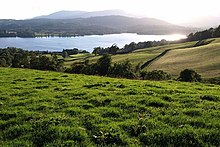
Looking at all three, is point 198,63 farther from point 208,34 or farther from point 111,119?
point 208,34

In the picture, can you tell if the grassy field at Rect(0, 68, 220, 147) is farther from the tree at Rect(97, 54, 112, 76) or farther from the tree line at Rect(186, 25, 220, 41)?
the tree line at Rect(186, 25, 220, 41)

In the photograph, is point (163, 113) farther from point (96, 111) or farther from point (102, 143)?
point (102, 143)

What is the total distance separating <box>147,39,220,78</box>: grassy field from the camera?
267 feet

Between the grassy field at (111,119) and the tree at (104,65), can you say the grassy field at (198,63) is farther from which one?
the grassy field at (111,119)

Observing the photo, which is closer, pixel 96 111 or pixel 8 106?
pixel 96 111

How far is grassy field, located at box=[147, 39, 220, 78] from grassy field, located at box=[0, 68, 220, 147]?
63044 mm

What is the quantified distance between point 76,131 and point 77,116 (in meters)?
1.91

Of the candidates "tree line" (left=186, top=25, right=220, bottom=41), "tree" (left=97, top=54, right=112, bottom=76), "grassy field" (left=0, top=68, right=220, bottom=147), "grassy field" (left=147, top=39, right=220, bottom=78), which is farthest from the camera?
"tree line" (left=186, top=25, right=220, bottom=41)

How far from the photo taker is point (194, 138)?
→ 9.69 m

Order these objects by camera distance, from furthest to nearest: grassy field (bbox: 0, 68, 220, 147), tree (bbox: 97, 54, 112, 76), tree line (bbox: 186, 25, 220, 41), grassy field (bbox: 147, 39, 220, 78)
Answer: tree line (bbox: 186, 25, 220, 41) < grassy field (bbox: 147, 39, 220, 78) < tree (bbox: 97, 54, 112, 76) < grassy field (bbox: 0, 68, 220, 147)

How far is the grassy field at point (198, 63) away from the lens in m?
81.5

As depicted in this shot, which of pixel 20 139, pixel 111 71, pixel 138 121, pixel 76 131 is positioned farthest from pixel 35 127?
pixel 111 71

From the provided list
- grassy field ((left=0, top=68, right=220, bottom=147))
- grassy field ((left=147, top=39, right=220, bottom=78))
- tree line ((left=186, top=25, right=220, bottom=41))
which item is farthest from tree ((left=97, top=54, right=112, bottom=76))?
tree line ((left=186, top=25, right=220, bottom=41))

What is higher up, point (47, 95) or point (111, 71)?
point (47, 95)
